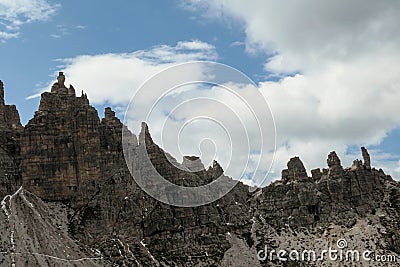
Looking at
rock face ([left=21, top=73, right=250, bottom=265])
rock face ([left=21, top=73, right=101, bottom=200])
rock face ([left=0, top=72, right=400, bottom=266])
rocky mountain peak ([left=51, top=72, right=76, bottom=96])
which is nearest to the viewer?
rock face ([left=0, top=72, right=400, bottom=266])

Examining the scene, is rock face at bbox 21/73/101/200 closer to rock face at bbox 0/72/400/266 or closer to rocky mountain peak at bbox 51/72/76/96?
rock face at bbox 0/72/400/266

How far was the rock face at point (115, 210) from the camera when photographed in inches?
6535

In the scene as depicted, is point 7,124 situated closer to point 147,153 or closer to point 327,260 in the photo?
point 147,153

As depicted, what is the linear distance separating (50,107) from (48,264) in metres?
52.0

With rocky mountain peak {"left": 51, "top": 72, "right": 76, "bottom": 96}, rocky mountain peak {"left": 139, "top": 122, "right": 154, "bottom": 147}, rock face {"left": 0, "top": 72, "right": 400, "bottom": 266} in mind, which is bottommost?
rock face {"left": 0, "top": 72, "right": 400, "bottom": 266}

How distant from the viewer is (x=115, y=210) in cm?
17362

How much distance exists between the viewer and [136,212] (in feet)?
579

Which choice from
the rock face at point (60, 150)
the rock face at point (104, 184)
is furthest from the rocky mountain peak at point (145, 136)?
the rock face at point (60, 150)

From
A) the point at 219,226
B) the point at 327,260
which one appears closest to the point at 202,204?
the point at 219,226

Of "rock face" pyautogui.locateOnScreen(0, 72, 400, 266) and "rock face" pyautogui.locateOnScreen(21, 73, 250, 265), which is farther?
"rock face" pyautogui.locateOnScreen(21, 73, 250, 265)

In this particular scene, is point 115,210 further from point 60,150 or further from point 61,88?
point 61,88

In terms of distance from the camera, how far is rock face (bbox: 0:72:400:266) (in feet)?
545

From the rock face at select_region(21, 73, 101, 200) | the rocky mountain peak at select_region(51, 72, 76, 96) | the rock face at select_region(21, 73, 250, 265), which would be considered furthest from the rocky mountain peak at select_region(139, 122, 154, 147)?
the rocky mountain peak at select_region(51, 72, 76, 96)

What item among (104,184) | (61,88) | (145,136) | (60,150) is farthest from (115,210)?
(61,88)
